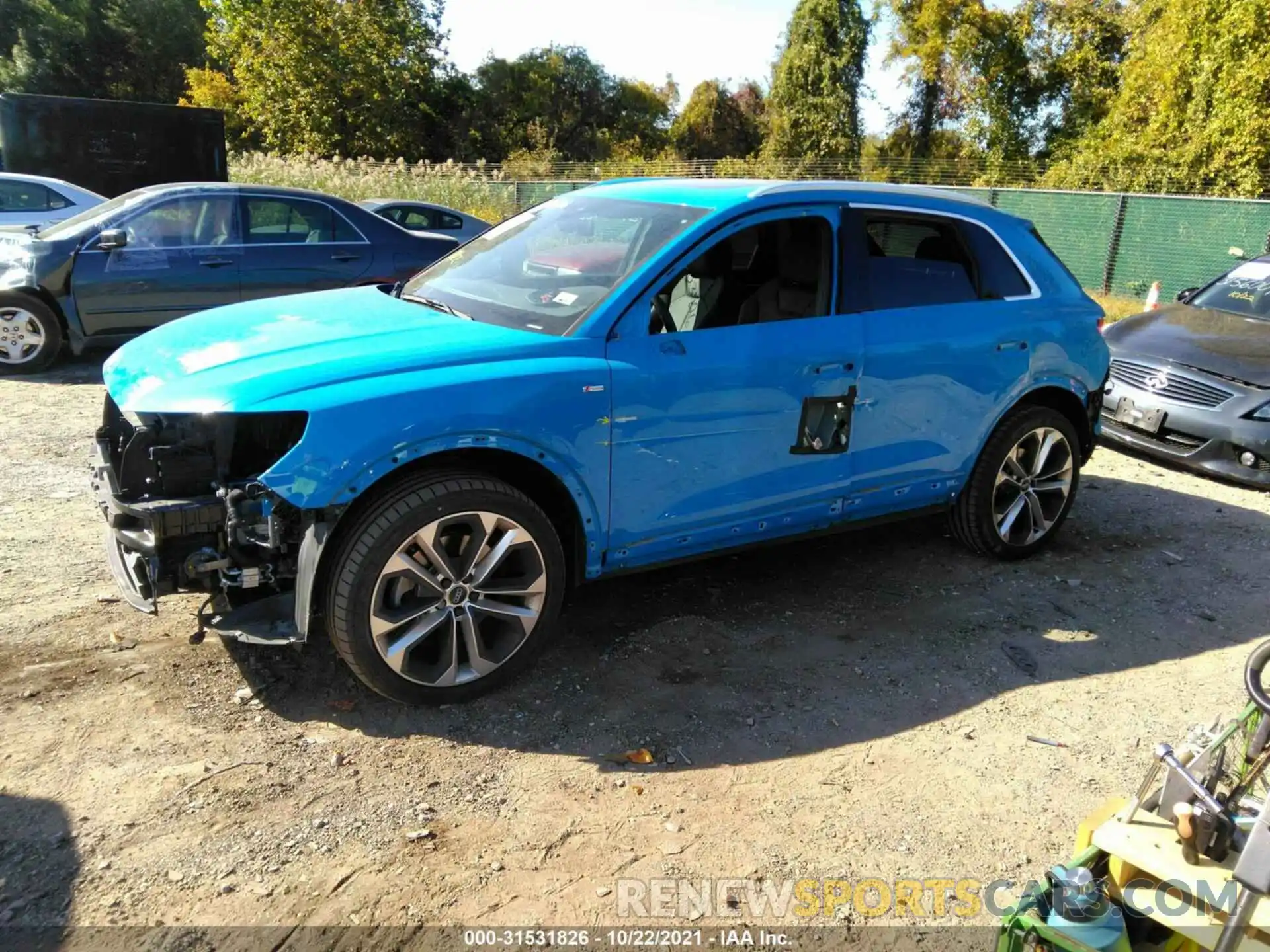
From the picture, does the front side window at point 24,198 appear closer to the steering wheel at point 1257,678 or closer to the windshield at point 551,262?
the windshield at point 551,262

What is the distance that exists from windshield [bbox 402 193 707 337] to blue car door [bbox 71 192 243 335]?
4463 millimetres

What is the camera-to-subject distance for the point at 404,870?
108 inches

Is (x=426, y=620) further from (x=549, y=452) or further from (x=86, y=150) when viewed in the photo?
(x=86, y=150)

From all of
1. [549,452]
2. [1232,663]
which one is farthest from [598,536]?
[1232,663]

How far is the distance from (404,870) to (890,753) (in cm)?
174

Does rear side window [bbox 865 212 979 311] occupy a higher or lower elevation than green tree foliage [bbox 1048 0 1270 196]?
lower

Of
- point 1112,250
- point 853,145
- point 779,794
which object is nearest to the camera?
point 779,794

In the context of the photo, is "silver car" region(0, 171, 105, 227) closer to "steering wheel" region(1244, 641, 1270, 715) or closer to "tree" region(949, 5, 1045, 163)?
"steering wheel" region(1244, 641, 1270, 715)

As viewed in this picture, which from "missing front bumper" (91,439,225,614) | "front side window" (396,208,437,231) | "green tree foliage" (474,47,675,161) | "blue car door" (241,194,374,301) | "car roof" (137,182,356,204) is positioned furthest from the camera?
"green tree foliage" (474,47,675,161)

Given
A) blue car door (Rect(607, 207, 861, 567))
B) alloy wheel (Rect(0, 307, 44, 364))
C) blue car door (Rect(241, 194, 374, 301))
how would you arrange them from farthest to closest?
1. blue car door (Rect(241, 194, 374, 301))
2. alloy wheel (Rect(0, 307, 44, 364))
3. blue car door (Rect(607, 207, 861, 567))

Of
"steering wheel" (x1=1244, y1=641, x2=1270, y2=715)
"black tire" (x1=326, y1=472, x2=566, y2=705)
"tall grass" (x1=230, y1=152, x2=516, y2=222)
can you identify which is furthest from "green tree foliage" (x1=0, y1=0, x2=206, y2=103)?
"steering wheel" (x1=1244, y1=641, x2=1270, y2=715)

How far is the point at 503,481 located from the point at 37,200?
403 inches

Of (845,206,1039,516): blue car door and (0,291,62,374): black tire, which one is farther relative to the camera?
(0,291,62,374): black tire

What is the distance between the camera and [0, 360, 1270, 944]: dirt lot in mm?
2723
